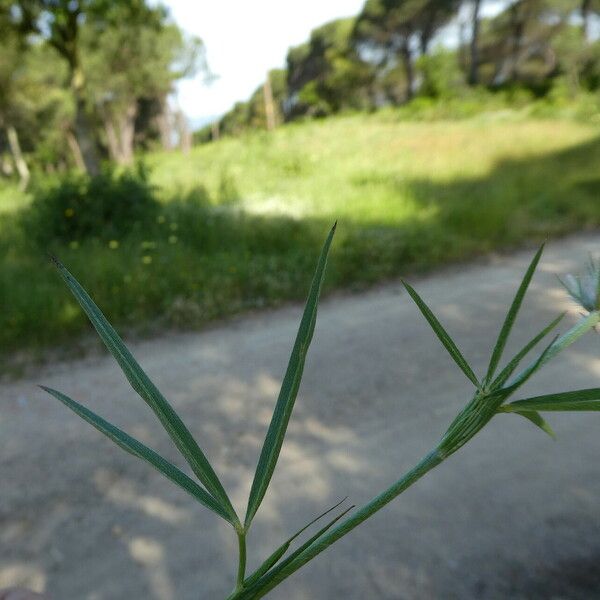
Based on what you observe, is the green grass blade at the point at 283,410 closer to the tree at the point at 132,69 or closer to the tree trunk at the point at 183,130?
the tree at the point at 132,69

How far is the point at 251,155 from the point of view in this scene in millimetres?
13234

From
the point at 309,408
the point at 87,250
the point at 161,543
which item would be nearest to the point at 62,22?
the point at 87,250

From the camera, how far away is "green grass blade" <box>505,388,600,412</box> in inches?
12.9

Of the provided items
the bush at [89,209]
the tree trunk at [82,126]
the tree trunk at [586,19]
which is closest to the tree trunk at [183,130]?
the tree trunk at [586,19]

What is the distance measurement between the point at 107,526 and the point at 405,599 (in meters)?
1.32

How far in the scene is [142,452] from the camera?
0.39m

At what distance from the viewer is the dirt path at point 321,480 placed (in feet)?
7.41

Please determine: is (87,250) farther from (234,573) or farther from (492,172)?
(492,172)

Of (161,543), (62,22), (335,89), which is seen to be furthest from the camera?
(335,89)

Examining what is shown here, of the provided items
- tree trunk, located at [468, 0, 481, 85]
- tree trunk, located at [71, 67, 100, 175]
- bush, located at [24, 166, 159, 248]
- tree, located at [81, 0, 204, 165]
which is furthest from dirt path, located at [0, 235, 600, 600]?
tree trunk, located at [468, 0, 481, 85]

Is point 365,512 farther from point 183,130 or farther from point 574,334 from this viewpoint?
point 183,130

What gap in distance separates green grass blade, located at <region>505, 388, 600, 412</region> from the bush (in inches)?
244

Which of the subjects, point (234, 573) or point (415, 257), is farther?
point (415, 257)

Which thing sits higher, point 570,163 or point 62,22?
point 62,22
